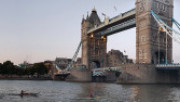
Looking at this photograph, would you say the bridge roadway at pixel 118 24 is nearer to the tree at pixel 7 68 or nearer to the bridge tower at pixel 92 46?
the bridge tower at pixel 92 46

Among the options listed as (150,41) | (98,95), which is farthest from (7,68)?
(98,95)

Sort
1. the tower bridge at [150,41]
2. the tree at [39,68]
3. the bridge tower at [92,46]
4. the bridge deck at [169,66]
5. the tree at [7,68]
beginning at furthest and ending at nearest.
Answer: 1. the tree at [39,68]
2. the tree at [7,68]
3. the bridge tower at [92,46]
4. the tower bridge at [150,41]
5. the bridge deck at [169,66]

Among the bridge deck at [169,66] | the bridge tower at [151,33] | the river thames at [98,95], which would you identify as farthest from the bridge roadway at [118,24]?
the river thames at [98,95]

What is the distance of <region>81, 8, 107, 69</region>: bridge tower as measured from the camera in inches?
3902

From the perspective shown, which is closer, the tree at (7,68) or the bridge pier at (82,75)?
the bridge pier at (82,75)

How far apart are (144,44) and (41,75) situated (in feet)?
264

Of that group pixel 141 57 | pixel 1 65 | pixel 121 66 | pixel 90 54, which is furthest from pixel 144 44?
pixel 1 65

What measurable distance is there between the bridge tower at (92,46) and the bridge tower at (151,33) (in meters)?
34.2

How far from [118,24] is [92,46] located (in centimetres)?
1847

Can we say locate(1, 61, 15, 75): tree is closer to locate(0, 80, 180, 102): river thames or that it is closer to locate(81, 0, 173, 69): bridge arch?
locate(81, 0, 173, 69): bridge arch

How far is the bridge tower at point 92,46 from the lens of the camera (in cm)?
9910

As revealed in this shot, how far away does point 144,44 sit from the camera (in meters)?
65.1

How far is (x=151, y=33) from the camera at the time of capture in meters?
64.5

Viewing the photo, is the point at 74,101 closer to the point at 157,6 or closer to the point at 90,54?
the point at 157,6
